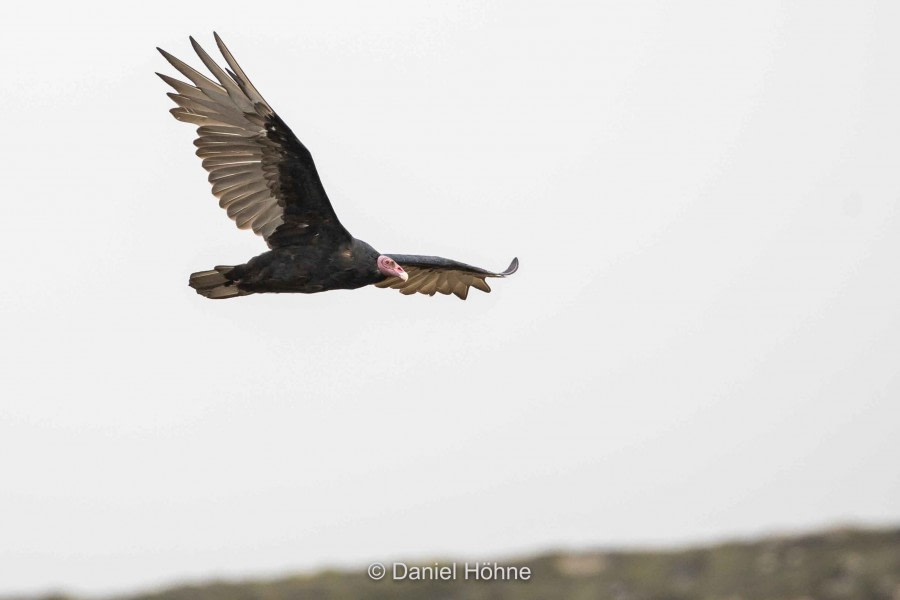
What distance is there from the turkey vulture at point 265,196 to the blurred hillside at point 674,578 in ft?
36.0

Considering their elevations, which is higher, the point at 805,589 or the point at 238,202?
the point at 805,589

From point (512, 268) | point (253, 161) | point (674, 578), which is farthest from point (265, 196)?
point (674, 578)

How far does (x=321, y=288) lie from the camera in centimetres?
1146

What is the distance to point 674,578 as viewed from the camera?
23.0 meters

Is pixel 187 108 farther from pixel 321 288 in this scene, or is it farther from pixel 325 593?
pixel 325 593

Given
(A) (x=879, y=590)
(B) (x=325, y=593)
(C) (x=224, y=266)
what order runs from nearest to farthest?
1. (C) (x=224, y=266)
2. (A) (x=879, y=590)
3. (B) (x=325, y=593)

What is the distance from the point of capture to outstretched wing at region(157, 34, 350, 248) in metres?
11.5

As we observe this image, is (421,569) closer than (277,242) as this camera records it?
No

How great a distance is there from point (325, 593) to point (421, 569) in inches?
73.0

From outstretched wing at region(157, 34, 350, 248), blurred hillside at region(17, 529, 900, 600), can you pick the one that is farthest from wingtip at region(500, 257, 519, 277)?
blurred hillside at region(17, 529, 900, 600)

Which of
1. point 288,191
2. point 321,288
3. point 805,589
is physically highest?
point 805,589

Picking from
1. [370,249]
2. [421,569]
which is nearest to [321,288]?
[370,249]

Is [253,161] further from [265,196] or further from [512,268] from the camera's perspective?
[512,268]

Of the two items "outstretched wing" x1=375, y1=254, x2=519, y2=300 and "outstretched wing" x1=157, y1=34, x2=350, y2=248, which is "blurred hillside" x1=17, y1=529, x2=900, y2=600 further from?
"outstretched wing" x1=157, y1=34, x2=350, y2=248
